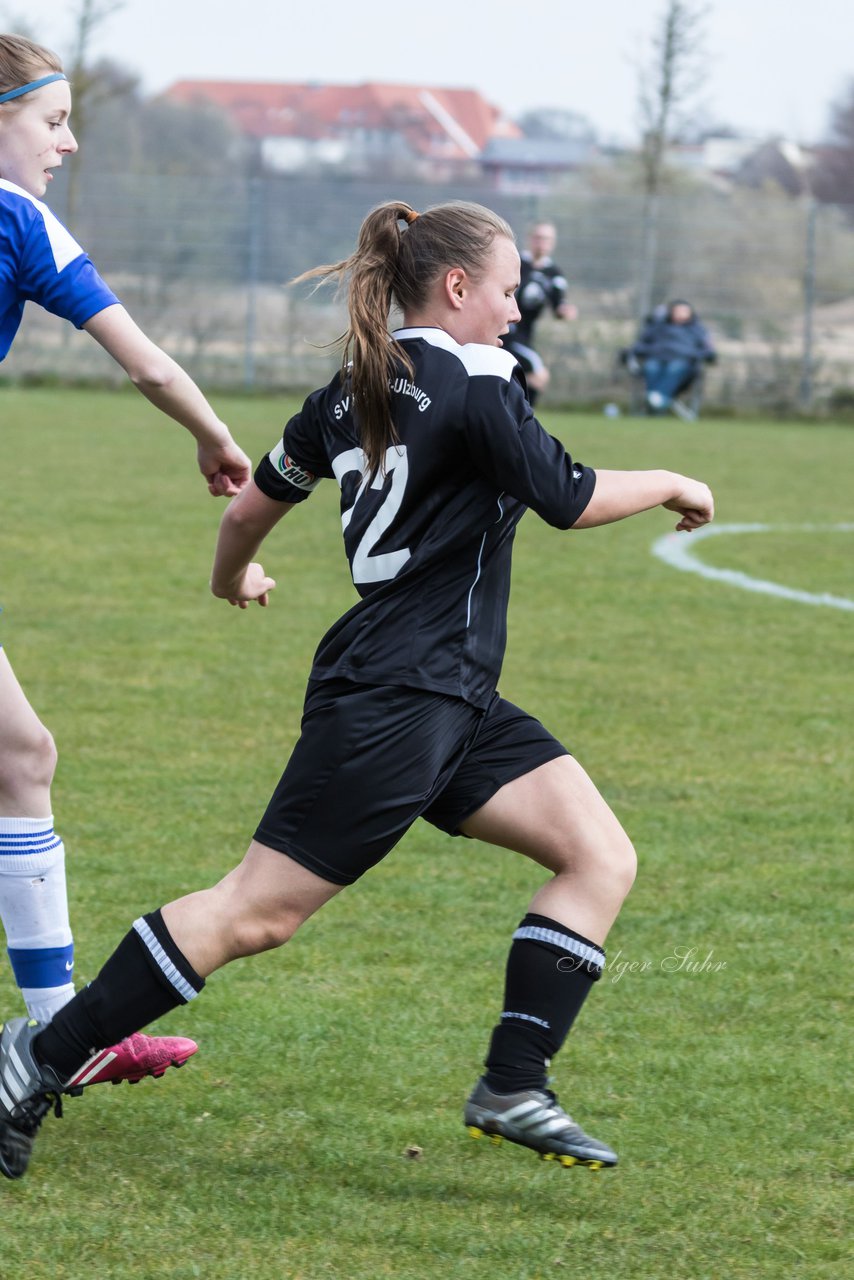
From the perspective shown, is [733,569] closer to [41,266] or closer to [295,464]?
[295,464]

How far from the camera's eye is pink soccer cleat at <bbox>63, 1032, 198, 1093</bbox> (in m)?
3.12

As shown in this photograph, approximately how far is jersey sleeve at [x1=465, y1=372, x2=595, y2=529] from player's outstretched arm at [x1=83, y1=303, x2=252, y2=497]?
0.51 m

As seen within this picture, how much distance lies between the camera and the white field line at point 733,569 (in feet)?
30.8

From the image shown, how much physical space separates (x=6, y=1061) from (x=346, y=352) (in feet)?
4.58

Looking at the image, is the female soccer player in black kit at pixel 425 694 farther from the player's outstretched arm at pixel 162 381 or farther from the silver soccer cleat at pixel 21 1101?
the player's outstretched arm at pixel 162 381

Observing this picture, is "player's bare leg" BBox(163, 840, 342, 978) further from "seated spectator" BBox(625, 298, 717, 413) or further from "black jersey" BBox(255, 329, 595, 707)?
"seated spectator" BBox(625, 298, 717, 413)

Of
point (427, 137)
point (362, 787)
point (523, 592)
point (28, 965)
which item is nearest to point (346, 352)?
point (362, 787)

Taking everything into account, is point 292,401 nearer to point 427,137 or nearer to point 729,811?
point 729,811

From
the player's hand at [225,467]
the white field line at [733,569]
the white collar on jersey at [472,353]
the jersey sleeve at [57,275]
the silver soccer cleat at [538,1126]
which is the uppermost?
the jersey sleeve at [57,275]

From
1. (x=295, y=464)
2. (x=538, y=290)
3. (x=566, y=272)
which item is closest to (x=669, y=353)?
(x=566, y=272)

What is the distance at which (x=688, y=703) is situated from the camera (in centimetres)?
692

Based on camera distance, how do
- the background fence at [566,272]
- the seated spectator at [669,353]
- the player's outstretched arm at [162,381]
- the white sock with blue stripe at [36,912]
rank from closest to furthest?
the player's outstretched arm at [162,381], the white sock with blue stripe at [36,912], the seated spectator at [669,353], the background fence at [566,272]

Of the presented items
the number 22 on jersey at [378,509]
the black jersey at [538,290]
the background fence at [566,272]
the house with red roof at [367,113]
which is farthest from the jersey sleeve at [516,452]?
the house with red roof at [367,113]

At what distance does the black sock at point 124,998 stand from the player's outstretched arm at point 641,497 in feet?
3.30
